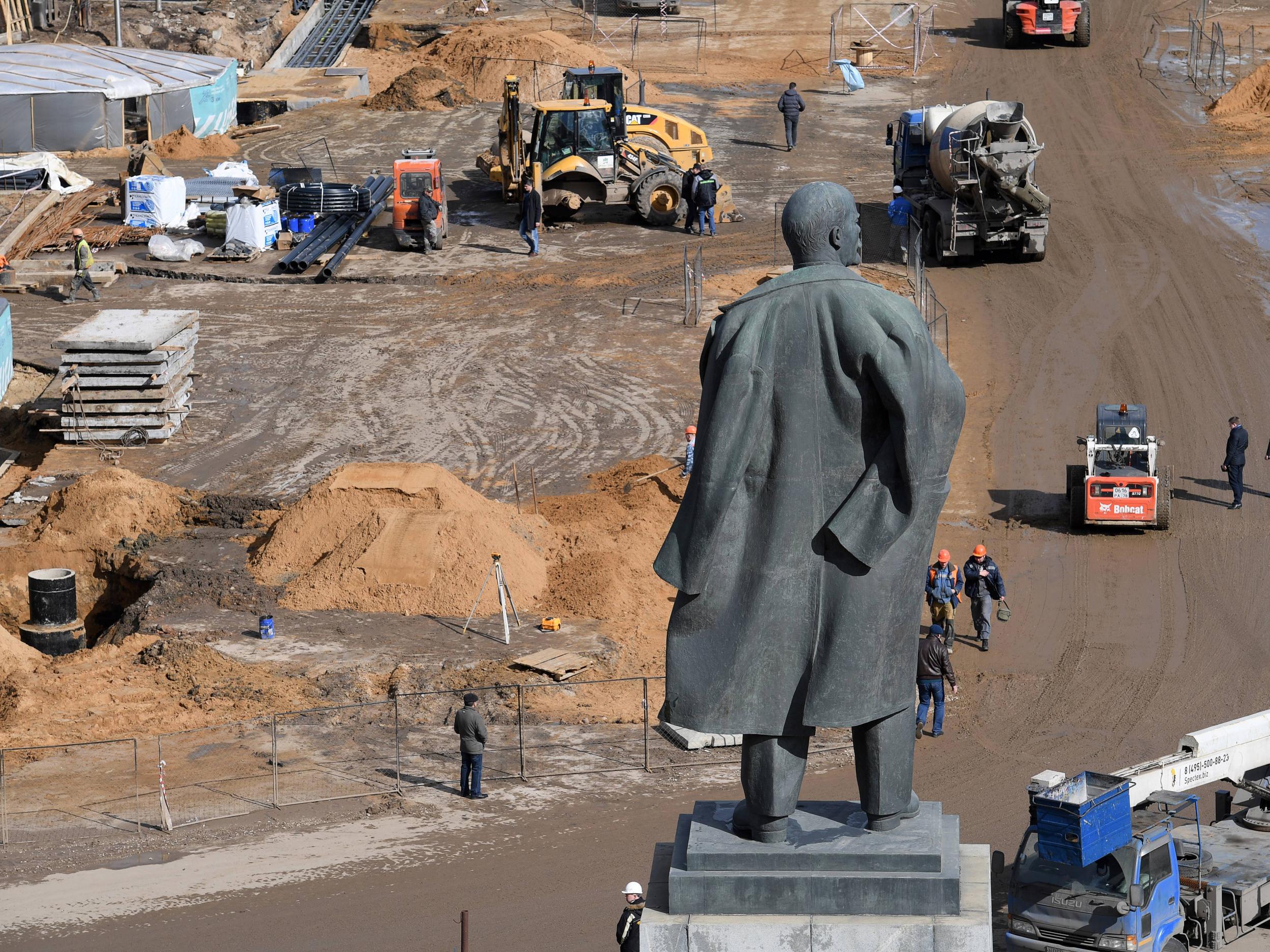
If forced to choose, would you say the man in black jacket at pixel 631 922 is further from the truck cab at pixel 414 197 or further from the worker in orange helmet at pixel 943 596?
the truck cab at pixel 414 197

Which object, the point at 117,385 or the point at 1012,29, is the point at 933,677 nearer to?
the point at 117,385

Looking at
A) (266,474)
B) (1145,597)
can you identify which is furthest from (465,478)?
(1145,597)

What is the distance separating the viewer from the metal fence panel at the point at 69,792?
15867 mm

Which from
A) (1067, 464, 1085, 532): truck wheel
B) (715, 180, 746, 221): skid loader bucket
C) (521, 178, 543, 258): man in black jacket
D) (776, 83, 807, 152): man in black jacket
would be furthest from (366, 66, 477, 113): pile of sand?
(1067, 464, 1085, 532): truck wheel

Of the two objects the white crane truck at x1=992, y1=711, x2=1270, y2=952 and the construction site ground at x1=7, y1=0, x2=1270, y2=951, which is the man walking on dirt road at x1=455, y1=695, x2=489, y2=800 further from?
the white crane truck at x1=992, y1=711, x2=1270, y2=952

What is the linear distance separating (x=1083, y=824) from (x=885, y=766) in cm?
660

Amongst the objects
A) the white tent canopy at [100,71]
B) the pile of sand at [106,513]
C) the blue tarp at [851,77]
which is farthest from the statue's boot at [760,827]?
the blue tarp at [851,77]

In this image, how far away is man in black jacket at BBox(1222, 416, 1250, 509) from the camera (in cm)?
2352

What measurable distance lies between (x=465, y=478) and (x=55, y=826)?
10.6 m

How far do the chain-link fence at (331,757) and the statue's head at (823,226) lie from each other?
34.6 ft

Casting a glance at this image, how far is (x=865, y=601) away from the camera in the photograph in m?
6.35

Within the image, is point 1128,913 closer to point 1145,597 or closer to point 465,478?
point 1145,597

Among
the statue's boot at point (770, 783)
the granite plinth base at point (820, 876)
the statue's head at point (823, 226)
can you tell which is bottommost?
the granite plinth base at point (820, 876)

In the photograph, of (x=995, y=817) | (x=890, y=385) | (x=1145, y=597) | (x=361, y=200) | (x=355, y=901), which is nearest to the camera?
(x=890, y=385)
